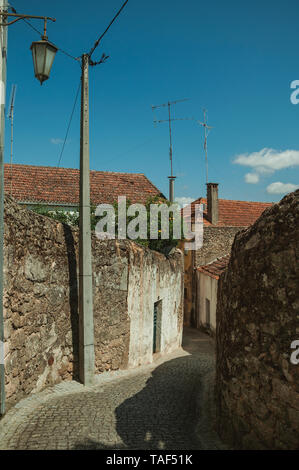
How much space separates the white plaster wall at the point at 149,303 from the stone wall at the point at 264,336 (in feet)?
13.0

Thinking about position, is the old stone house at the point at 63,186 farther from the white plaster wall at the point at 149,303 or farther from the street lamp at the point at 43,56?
the street lamp at the point at 43,56

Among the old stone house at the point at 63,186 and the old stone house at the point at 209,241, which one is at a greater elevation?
the old stone house at the point at 63,186

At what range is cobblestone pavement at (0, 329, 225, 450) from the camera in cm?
446

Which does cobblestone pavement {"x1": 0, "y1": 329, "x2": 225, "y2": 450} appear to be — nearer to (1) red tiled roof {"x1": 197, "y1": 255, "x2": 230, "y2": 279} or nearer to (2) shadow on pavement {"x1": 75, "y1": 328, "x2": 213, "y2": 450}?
(2) shadow on pavement {"x1": 75, "y1": 328, "x2": 213, "y2": 450}

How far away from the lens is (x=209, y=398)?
607 cm

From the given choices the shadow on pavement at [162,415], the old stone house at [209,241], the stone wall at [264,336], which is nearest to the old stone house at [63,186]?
the old stone house at [209,241]

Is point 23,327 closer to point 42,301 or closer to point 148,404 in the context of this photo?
point 42,301

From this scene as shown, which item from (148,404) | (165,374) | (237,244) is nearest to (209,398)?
(148,404)

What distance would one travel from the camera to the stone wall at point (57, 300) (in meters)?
5.05

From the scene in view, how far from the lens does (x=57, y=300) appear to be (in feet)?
20.8

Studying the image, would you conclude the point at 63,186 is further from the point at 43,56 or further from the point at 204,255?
the point at 43,56

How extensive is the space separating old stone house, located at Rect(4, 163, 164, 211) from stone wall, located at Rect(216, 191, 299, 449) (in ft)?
41.5

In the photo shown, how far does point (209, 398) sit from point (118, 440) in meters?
2.05

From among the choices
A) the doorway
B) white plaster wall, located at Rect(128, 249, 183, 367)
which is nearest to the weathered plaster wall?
white plaster wall, located at Rect(128, 249, 183, 367)
